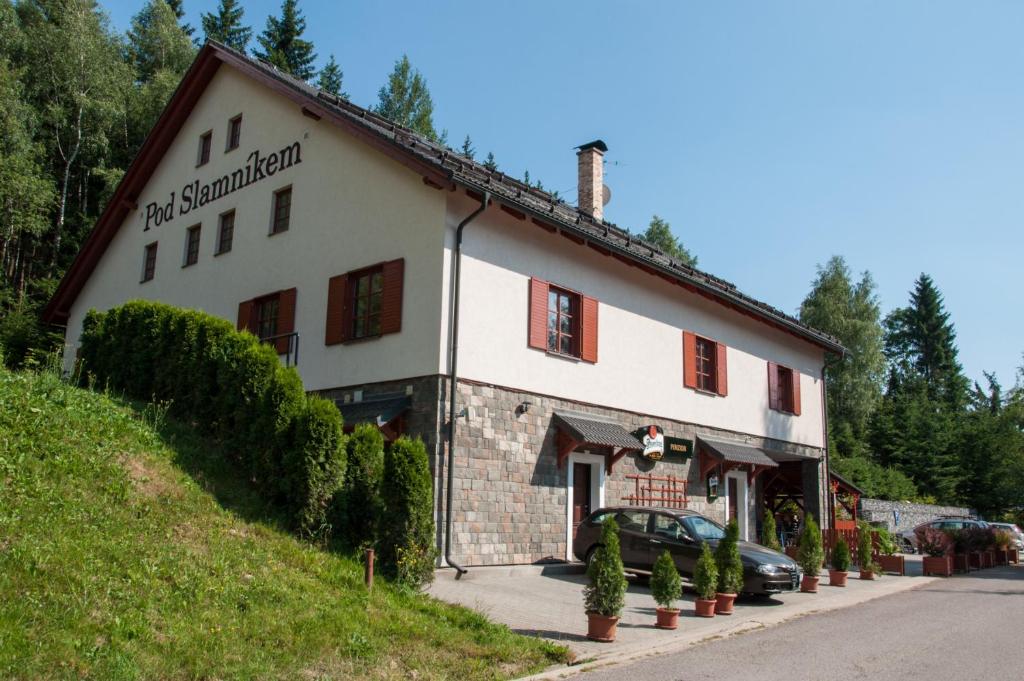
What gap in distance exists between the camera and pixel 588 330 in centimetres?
1747

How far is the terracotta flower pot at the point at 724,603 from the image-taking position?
12.4 m

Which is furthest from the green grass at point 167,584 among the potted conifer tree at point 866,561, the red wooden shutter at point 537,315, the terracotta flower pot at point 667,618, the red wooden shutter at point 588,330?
the potted conifer tree at point 866,561

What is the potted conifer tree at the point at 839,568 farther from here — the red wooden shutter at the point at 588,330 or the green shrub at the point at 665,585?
the green shrub at the point at 665,585

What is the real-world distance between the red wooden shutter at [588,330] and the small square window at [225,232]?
883 cm

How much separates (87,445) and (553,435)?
8.66 meters

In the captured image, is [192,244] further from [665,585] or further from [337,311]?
[665,585]

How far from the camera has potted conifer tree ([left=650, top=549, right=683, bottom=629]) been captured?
Answer: 35.3 feet

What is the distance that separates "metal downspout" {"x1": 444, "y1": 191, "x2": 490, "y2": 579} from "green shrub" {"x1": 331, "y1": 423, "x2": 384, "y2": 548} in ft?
7.92

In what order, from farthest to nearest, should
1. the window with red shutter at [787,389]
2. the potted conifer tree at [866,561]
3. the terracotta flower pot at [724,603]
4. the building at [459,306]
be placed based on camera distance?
the window with red shutter at [787,389] → the potted conifer tree at [866,561] → the building at [459,306] → the terracotta flower pot at [724,603]

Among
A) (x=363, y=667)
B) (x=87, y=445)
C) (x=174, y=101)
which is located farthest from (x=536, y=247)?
(x=174, y=101)

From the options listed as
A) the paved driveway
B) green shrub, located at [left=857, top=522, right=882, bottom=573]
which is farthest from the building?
green shrub, located at [left=857, top=522, right=882, bottom=573]

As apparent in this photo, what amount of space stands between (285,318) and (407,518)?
8.25 meters

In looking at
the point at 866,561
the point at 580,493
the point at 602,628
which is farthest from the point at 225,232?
the point at 866,561

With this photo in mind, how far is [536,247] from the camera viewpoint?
1667 cm
